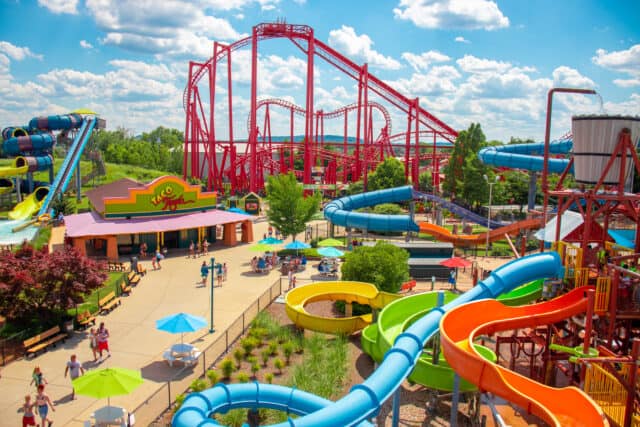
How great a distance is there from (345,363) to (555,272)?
653 cm

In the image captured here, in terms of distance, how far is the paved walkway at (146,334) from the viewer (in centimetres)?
1275

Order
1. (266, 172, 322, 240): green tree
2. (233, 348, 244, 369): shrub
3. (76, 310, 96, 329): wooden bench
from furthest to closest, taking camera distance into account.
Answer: (266, 172, 322, 240): green tree
(76, 310, 96, 329): wooden bench
(233, 348, 244, 369): shrub

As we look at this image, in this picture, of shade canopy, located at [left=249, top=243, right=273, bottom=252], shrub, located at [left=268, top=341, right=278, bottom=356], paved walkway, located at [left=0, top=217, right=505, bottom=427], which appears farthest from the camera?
shade canopy, located at [left=249, top=243, right=273, bottom=252]

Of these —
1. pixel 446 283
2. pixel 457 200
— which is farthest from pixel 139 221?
pixel 457 200

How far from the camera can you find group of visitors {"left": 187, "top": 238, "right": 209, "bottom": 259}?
97.8 ft

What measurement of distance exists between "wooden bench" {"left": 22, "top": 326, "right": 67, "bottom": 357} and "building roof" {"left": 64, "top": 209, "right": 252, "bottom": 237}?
11110 mm

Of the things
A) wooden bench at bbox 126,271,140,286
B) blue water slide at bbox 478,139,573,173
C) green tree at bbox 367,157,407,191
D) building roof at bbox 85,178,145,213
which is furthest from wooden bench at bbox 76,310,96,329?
green tree at bbox 367,157,407,191

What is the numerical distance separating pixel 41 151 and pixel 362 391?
47.5 metres

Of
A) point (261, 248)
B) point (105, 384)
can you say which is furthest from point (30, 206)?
point (105, 384)

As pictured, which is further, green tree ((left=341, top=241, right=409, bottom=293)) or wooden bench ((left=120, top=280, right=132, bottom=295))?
wooden bench ((left=120, top=280, right=132, bottom=295))

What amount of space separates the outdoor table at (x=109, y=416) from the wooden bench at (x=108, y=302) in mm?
8776

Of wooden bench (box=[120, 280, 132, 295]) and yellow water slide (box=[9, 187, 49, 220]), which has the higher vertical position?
yellow water slide (box=[9, 187, 49, 220])

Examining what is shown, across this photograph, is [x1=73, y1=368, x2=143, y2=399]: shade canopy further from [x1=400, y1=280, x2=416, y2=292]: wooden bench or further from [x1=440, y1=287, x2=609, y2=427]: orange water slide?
[x1=400, y1=280, x2=416, y2=292]: wooden bench

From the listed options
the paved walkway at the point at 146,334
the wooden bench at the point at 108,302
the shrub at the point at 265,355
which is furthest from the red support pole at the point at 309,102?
the shrub at the point at 265,355
